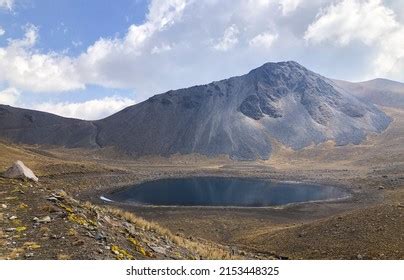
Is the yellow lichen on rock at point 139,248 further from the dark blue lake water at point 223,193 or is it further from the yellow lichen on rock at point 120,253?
the dark blue lake water at point 223,193

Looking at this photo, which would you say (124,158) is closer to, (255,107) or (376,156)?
(255,107)

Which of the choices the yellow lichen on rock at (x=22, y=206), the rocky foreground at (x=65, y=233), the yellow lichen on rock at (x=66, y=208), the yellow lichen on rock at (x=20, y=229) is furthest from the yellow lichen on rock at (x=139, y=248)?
the yellow lichen on rock at (x=22, y=206)

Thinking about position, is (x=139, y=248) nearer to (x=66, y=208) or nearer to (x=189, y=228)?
(x=66, y=208)

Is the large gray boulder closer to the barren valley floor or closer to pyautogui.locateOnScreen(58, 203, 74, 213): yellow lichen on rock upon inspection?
the barren valley floor

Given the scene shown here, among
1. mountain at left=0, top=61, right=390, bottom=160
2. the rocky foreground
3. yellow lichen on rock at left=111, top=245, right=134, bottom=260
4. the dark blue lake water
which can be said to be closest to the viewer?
the rocky foreground

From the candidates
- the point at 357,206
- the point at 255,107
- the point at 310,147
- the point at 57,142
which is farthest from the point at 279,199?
the point at 57,142

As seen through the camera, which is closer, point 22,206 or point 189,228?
point 22,206

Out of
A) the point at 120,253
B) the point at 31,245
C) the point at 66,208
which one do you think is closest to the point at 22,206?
the point at 66,208

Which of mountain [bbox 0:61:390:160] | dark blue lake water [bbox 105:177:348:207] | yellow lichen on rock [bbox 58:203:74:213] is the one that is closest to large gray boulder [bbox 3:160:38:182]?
yellow lichen on rock [bbox 58:203:74:213]
